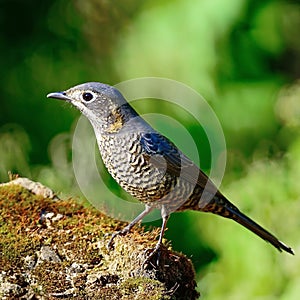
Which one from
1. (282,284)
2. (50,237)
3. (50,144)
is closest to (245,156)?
(282,284)

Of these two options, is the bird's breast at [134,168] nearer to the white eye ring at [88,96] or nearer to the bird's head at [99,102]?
the bird's head at [99,102]

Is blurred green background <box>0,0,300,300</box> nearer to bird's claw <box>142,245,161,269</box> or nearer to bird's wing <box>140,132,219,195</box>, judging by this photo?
bird's wing <box>140,132,219,195</box>

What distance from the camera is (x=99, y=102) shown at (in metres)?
3.94

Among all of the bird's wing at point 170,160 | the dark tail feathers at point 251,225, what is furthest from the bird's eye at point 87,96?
the dark tail feathers at point 251,225

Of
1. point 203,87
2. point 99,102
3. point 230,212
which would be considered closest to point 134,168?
point 99,102

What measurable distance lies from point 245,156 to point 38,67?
6.19 feet

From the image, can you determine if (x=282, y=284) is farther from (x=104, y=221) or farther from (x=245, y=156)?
(x=104, y=221)

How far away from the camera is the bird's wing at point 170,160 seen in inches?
156

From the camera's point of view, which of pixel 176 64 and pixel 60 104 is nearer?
pixel 176 64

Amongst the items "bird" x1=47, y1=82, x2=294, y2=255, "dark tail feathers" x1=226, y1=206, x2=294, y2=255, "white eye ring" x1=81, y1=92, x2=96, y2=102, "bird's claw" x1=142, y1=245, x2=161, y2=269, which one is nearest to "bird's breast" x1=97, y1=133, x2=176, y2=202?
"bird" x1=47, y1=82, x2=294, y2=255

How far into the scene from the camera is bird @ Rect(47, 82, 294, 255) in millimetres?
3881

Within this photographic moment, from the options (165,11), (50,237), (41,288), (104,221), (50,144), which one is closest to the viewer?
(41,288)

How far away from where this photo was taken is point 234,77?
19.7ft

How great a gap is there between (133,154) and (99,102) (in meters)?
0.30
